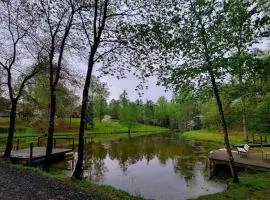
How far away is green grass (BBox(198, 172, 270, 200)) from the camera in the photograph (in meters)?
14.2

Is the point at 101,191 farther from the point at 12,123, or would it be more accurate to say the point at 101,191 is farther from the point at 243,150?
the point at 243,150

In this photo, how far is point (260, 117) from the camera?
25.3 meters

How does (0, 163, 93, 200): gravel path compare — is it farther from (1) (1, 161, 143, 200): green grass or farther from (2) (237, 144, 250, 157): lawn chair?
(2) (237, 144, 250, 157): lawn chair

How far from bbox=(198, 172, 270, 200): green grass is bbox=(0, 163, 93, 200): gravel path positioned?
6.80m

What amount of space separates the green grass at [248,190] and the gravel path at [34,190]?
22.3 feet

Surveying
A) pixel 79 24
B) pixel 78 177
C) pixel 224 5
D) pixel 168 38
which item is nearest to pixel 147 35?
pixel 168 38

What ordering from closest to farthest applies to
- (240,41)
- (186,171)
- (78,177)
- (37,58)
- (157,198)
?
(240,41), (78,177), (157,198), (37,58), (186,171)

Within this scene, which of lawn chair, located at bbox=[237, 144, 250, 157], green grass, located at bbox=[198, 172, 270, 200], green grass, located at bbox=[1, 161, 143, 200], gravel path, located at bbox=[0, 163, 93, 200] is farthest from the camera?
lawn chair, located at bbox=[237, 144, 250, 157]

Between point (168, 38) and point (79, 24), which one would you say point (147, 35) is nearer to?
point (168, 38)

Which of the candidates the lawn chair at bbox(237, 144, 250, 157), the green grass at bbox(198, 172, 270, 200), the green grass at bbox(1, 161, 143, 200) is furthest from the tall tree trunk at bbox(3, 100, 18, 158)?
the lawn chair at bbox(237, 144, 250, 157)

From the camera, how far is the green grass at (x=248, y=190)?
1416 centimetres

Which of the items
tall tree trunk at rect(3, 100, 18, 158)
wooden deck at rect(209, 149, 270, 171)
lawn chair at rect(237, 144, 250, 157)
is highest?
tall tree trunk at rect(3, 100, 18, 158)

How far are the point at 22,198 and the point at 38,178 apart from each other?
4.18 m

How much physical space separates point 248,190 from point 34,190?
10694 millimetres
